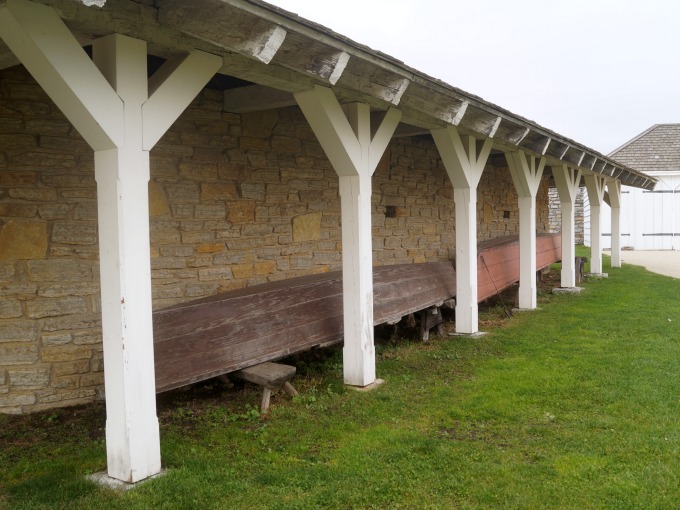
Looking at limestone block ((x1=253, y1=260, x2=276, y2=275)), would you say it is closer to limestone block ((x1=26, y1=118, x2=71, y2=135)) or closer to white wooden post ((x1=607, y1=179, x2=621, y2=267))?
limestone block ((x1=26, y1=118, x2=71, y2=135))

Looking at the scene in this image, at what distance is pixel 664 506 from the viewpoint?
3119mm

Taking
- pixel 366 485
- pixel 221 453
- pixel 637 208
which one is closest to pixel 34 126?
pixel 221 453

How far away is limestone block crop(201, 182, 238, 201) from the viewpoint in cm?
555

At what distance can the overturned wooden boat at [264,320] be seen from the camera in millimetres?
4414

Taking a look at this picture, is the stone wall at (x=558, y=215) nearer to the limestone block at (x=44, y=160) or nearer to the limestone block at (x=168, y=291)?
the limestone block at (x=168, y=291)

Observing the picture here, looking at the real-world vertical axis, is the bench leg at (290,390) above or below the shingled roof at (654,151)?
below

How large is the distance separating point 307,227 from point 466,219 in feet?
6.18

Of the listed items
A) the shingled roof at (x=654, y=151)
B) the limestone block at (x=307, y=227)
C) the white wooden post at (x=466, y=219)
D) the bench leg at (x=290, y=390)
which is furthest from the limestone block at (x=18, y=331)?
the shingled roof at (x=654, y=151)

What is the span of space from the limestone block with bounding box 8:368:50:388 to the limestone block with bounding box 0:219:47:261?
807 mm

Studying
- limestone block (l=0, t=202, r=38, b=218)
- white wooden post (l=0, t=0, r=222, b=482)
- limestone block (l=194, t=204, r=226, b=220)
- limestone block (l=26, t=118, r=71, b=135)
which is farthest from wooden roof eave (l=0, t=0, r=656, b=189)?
limestone block (l=194, t=204, r=226, b=220)

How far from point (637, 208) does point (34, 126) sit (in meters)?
22.6

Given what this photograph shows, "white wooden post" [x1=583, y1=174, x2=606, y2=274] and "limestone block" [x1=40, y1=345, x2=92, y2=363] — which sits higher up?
"white wooden post" [x1=583, y1=174, x2=606, y2=274]

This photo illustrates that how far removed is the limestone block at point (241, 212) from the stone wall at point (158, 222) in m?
0.01

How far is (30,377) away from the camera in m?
4.56
